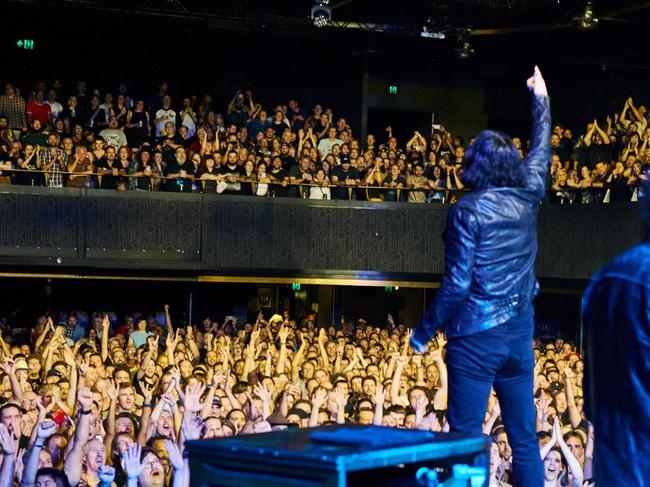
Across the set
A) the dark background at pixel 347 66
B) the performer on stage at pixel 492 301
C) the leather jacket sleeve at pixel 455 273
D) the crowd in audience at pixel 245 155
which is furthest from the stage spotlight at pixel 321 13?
the leather jacket sleeve at pixel 455 273

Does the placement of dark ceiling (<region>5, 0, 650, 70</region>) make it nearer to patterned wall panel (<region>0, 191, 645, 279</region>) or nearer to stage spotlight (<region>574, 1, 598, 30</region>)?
stage spotlight (<region>574, 1, 598, 30</region>)

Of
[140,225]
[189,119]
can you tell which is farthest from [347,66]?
[140,225]

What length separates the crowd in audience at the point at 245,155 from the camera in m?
16.5

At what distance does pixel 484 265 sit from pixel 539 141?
668 mm

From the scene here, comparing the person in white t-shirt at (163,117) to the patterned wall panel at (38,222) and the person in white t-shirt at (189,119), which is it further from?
the patterned wall panel at (38,222)

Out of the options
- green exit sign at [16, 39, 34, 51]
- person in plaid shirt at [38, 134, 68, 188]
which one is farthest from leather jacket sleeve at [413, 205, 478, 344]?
green exit sign at [16, 39, 34, 51]

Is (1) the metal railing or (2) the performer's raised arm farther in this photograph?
(1) the metal railing

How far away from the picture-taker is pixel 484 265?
14.8 feet

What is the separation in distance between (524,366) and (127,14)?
16238 mm

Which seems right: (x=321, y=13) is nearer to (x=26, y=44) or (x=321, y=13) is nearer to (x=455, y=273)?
(x=26, y=44)

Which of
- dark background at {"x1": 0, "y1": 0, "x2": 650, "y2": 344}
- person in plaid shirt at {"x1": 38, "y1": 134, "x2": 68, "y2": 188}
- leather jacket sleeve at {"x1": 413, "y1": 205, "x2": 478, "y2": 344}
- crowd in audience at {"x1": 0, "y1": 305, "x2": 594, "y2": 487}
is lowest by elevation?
crowd in audience at {"x1": 0, "y1": 305, "x2": 594, "y2": 487}

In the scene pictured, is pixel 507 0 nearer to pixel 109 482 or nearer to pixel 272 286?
pixel 272 286

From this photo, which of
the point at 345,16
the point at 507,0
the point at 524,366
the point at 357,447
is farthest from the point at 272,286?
the point at 357,447

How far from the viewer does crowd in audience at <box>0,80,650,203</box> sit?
16.5 m
